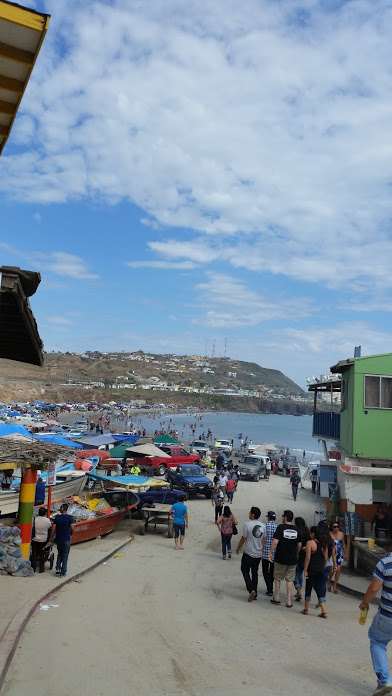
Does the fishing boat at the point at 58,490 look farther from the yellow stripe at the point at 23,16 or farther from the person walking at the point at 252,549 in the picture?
the yellow stripe at the point at 23,16

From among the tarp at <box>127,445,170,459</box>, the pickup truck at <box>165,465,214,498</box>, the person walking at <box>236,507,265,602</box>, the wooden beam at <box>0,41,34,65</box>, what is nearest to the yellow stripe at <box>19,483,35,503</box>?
the person walking at <box>236,507,265,602</box>

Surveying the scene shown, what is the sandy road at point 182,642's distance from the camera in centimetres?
593

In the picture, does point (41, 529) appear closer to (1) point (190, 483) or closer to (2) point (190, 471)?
(1) point (190, 483)

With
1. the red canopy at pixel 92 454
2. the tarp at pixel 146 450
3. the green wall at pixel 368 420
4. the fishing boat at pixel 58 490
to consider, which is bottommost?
the fishing boat at pixel 58 490

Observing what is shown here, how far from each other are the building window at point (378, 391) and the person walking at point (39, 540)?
8.56m

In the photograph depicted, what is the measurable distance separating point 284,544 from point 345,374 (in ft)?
25.8

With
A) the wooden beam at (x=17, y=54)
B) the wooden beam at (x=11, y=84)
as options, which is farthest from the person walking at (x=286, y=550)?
the wooden beam at (x=17, y=54)

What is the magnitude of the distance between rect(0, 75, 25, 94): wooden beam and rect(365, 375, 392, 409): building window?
11675mm

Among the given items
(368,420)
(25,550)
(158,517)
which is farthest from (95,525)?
(368,420)

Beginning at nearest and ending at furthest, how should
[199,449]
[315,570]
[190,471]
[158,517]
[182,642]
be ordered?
[182,642] → [315,570] → [158,517] → [190,471] → [199,449]

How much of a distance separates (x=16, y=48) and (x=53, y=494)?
14464 mm

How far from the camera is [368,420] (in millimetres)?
14078

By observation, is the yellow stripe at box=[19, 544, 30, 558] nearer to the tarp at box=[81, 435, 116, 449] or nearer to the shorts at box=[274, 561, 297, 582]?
the shorts at box=[274, 561, 297, 582]

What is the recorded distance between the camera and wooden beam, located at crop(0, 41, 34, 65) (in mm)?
4527
